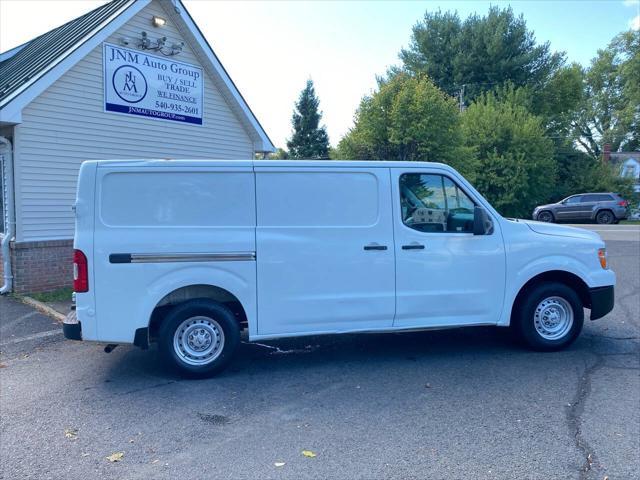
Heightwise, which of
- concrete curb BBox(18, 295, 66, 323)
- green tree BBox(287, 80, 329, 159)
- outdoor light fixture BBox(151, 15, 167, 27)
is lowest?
concrete curb BBox(18, 295, 66, 323)

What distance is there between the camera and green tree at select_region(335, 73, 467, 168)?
79.4 ft

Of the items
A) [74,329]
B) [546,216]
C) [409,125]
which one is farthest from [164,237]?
[546,216]

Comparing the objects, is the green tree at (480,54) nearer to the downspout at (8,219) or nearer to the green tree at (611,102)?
the green tree at (611,102)

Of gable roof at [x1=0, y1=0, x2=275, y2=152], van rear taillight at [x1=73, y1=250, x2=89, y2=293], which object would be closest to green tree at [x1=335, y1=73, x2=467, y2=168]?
gable roof at [x1=0, y1=0, x2=275, y2=152]

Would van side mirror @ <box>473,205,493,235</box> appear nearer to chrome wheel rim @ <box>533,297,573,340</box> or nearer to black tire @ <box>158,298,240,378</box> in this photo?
chrome wheel rim @ <box>533,297,573,340</box>

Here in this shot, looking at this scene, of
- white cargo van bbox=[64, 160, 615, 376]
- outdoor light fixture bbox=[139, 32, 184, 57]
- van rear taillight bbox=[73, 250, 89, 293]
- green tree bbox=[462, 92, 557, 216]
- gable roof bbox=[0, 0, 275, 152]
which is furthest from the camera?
green tree bbox=[462, 92, 557, 216]

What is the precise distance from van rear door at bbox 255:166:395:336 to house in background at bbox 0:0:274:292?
233 inches

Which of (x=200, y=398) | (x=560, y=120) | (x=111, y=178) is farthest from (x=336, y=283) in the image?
(x=560, y=120)

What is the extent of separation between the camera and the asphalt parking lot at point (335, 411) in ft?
12.1

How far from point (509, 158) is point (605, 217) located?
6284mm

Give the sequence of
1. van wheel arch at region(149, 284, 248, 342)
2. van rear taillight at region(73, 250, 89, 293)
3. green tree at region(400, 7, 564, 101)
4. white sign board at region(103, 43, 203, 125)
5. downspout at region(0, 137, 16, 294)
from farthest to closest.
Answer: green tree at region(400, 7, 564, 101) < white sign board at region(103, 43, 203, 125) < downspout at region(0, 137, 16, 294) < van wheel arch at region(149, 284, 248, 342) < van rear taillight at region(73, 250, 89, 293)

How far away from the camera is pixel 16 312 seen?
329 inches

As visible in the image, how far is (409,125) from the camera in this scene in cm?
2423

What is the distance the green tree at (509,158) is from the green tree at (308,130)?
1823 centimetres
